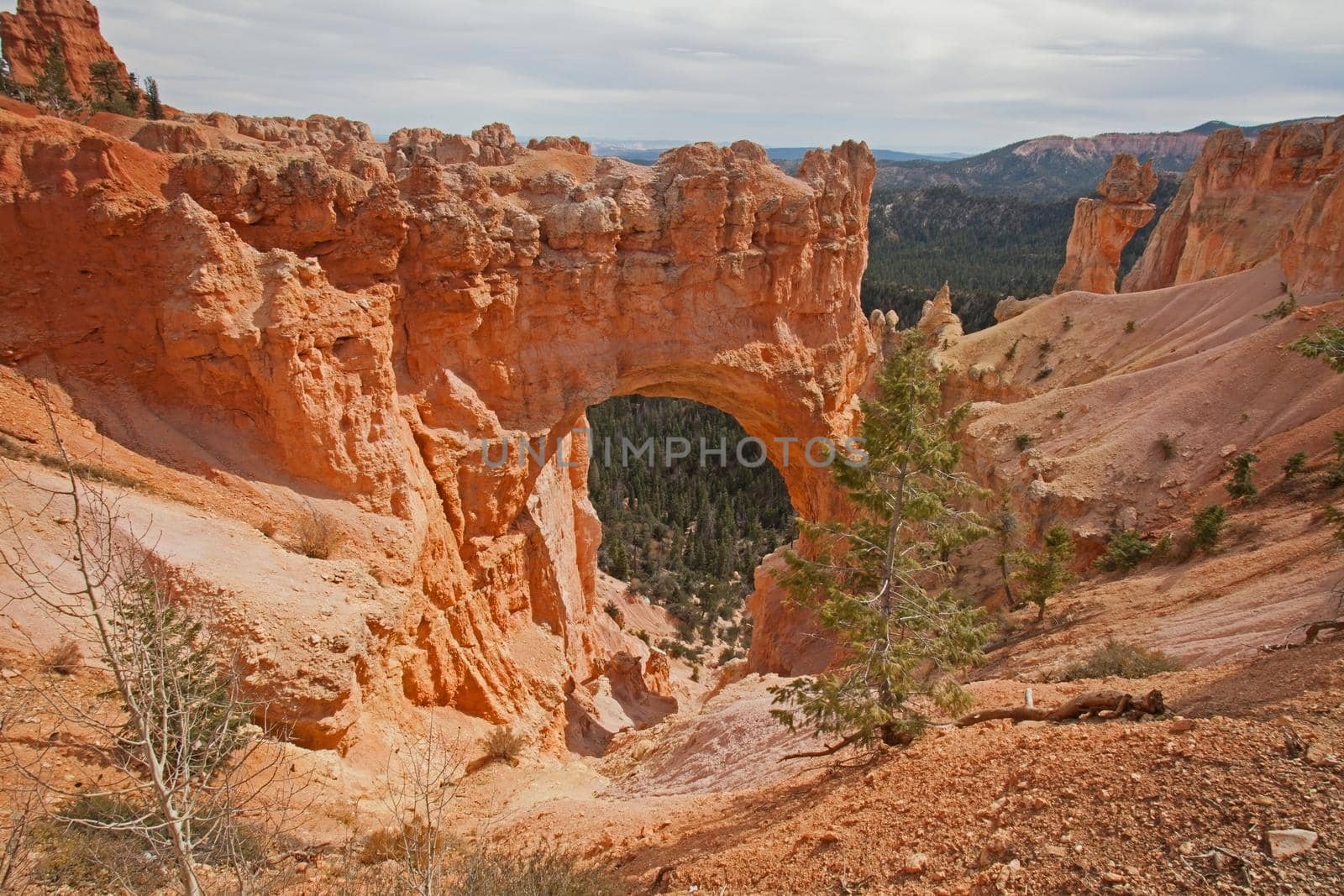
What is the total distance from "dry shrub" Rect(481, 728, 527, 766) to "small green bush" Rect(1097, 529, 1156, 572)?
1543 cm

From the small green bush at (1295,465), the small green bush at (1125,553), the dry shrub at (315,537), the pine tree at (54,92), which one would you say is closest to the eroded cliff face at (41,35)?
the pine tree at (54,92)

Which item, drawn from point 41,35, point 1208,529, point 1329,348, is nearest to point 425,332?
point 1329,348

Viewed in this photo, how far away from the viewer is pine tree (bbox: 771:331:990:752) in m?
9.05

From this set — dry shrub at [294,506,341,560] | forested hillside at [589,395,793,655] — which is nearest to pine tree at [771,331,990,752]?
dry shrub at [294,506,341,560]

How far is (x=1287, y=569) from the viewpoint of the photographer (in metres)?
14.5

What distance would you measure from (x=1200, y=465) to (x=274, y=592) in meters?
24.5

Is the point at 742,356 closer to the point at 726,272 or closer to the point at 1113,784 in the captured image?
the point at 726,272

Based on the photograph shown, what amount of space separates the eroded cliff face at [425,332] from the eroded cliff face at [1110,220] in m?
37.6

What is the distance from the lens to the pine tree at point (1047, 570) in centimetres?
1786

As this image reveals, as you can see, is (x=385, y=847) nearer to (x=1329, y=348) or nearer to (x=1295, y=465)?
(x=1329, y=348)

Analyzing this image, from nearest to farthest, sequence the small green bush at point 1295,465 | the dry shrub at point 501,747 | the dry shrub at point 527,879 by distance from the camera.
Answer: the dry shrub at point 527,879 → the dry shrub at point 501,747 → the small green bush at point 1295,465

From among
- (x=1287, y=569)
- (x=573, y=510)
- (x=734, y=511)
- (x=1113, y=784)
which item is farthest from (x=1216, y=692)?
(x=734, y=511)

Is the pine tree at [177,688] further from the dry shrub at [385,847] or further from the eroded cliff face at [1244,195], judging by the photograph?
the eroded cliff face at [1244,195]

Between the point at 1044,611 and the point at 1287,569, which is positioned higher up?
the point at 1287,569
